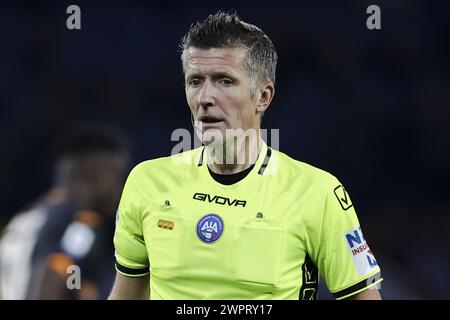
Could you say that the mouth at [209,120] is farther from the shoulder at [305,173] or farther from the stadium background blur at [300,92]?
the stadium background blur at [300,92]

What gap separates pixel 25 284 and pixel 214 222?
281cm

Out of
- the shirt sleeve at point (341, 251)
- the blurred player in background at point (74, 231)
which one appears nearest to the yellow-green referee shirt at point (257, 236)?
the shirt sleeve at point (341, 251)

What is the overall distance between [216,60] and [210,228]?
61 cm

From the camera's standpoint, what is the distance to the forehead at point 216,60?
10.0 feet

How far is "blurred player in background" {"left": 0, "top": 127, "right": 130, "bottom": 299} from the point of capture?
466cm

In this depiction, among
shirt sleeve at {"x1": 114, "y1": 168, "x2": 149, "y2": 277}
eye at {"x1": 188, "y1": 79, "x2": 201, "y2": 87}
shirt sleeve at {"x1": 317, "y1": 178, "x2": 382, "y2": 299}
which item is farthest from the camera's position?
shirt sleeve at {"x1": 114, "y1": 168, "x2": 149, "y2": 277}

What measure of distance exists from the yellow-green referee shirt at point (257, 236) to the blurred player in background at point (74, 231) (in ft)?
4.63

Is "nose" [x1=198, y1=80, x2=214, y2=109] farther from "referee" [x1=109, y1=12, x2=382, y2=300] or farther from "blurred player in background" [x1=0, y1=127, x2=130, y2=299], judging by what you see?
"blurred player in background" [x1=0, y1=127, x2=130, y2=299]

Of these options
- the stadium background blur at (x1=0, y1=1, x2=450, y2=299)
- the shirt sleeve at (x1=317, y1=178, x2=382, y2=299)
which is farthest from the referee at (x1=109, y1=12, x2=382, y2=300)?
the stadium background blur at (x1=0, y1=1, x2=450, y2=299)

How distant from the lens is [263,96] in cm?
322

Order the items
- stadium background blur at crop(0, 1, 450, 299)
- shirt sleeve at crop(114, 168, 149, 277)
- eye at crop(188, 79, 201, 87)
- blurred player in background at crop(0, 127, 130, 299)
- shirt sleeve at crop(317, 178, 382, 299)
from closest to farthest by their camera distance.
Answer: shirt sleeve at crop(317, 178, 382, 299) < eye at crop(188, 79, 201, 87) < shirt sleeve at crop(114, 168, 149, 277) < blurred player in background at crop(0, 127, 130, 299) < stadium background blur at crop(0, 1, 450, 299)

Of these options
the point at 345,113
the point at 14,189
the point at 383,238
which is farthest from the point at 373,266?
the point at 14,189

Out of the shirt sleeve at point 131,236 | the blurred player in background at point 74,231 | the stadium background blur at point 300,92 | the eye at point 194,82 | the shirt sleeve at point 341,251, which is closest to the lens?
the shirt sleeve at point 341,251

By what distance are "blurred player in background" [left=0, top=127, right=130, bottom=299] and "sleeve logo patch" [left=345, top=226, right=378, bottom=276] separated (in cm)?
185
